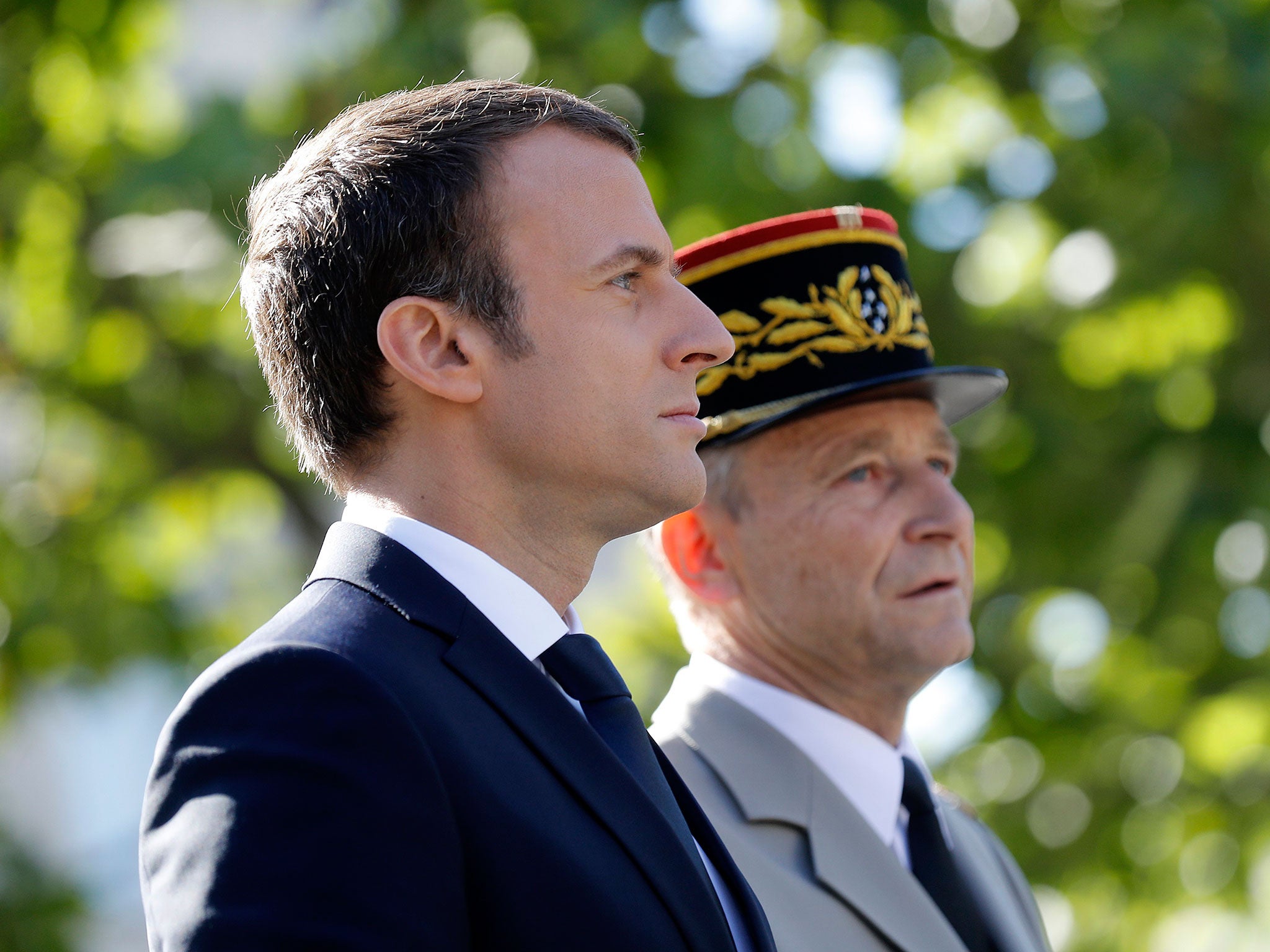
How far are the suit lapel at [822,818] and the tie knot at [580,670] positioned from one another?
0.74m

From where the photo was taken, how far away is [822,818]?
7.66 ft

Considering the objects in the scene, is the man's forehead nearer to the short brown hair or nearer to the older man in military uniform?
the older man in military uniform

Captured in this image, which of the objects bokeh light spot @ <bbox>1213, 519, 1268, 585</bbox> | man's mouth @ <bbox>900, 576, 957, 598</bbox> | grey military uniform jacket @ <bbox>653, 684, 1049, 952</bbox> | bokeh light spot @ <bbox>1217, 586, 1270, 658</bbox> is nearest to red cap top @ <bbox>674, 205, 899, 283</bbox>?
man's mouth @ <bbox>900, 576, 957, 598</bbox>

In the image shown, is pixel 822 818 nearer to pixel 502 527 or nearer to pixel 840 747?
pixel 840 747

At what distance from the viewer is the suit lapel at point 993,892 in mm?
2498

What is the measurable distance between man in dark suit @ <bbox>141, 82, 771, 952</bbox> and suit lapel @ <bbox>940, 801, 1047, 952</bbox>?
0.95 metres

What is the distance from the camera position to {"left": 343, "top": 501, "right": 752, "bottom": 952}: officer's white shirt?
1599 millimetres

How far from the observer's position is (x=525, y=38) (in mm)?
4609

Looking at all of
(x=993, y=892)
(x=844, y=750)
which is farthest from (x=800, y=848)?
(x=993, y=892)

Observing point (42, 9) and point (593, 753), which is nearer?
point (593, 753)

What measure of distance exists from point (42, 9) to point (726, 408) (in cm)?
349

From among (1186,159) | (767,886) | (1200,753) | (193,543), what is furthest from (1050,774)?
(193,543)

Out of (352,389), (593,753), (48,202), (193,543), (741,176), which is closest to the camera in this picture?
(593,753)

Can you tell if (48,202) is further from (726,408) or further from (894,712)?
(894,712)
